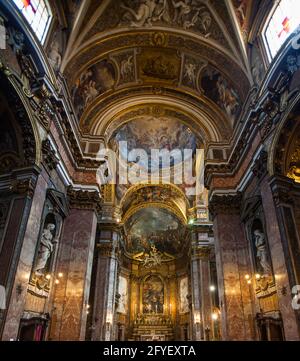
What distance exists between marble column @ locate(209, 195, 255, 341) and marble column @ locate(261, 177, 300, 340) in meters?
2.90

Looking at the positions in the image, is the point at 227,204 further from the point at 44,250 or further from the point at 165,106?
the point at 44,250

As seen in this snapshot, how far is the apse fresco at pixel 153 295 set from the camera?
32.3 m

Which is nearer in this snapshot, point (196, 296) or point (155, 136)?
point (196, 296)

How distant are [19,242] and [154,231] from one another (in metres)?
26.2

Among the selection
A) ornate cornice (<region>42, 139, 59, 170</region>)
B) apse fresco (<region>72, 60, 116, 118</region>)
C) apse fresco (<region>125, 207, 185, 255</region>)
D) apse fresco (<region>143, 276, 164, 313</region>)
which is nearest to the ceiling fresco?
apse fresco (<region>72, 60, 116, 118</region>)

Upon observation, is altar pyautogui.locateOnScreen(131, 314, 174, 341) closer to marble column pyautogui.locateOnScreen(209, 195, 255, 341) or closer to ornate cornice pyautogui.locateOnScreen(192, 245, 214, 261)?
ornate cornice pyautogui.locateOnScreen(192, 245, 214, 261)

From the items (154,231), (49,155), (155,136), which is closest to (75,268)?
(49,155)

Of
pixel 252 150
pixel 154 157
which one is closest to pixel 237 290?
pixel 252 150

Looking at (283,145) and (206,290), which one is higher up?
(283,145)

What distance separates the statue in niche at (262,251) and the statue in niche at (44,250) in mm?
7959

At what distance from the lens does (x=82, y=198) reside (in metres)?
13.9

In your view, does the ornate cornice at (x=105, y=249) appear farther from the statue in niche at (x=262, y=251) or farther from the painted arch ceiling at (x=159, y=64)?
the statue in niche at (x=262, y=251)

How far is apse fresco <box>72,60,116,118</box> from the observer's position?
49.5 ft
